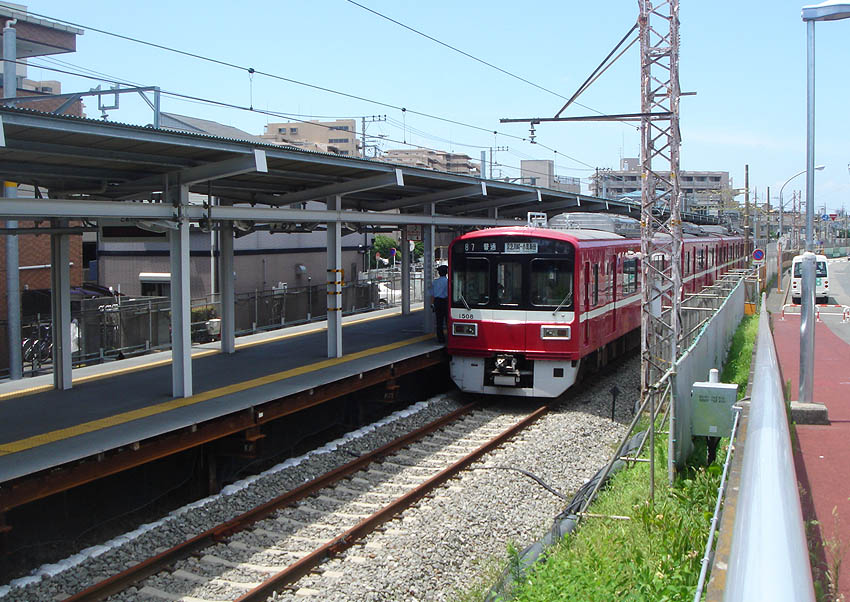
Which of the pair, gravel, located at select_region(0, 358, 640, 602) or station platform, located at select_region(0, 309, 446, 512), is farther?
station platform, located at select_region(0, 309, 446, 512)

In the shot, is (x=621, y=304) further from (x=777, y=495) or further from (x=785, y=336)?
(x=777, y=495)

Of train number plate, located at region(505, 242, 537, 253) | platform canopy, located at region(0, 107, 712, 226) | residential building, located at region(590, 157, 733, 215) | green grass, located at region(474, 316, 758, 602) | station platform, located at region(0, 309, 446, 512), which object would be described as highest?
residential building, located at region(590, 157, 733, 215)

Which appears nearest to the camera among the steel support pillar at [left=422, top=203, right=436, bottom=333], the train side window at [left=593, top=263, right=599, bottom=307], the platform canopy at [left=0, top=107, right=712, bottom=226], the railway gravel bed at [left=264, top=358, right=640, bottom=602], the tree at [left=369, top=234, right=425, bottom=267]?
the railway gravel bed at [left=264, top=358, right=640, bottom=602]

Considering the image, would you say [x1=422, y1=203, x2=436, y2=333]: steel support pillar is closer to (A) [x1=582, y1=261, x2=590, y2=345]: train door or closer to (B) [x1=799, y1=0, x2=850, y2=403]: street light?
(A) [x1=582, y1=261, x2=590, y2=345]: train door

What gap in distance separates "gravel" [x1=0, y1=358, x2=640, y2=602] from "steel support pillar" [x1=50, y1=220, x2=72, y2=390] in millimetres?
3539

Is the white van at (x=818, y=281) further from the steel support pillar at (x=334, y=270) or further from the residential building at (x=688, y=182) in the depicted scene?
the residential building at (x=688, y=182)

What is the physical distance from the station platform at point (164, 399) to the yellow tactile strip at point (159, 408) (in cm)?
1

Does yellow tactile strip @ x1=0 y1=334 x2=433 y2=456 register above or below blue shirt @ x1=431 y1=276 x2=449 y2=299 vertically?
below

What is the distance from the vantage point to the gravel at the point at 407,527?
20.1 feet

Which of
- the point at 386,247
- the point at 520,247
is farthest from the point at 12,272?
the point at 386,247

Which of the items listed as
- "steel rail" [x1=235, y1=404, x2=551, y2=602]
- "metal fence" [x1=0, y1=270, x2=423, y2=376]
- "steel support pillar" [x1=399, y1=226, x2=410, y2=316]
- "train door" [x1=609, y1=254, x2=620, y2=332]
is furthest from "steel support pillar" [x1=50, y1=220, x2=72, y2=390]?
"train door" [x1=609, y1=254, x2=620, y2=332]

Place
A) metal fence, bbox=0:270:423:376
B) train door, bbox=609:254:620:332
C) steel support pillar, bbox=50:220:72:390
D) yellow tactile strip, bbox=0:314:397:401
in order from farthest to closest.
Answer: train door, bbox=609:254:620:332
metal fence, bbox=0:270:423:376
yellow tactile strip, bbox=0:314:397:401
steel support pillar, bbox=50:220:72:390

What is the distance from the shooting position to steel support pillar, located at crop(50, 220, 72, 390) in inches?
407

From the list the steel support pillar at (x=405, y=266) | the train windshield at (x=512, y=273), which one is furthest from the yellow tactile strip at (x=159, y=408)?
the steel support pillar at (x=405, y=266)
